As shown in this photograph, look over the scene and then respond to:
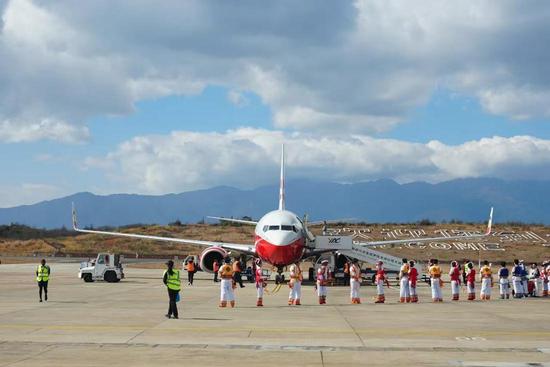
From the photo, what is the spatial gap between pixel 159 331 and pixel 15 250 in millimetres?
90215

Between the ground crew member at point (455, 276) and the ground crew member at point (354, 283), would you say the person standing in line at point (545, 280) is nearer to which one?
the ground crew member at point (455, 276)

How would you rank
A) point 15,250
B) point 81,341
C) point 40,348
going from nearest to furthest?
point 40,348
point 81,341
point 15,250

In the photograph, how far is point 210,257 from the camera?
45.6m

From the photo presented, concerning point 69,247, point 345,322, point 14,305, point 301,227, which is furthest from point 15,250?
point 345,322

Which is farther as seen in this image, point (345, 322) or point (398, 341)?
point (345, 322)

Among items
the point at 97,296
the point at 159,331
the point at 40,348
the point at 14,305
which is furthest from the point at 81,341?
the point at 97,296

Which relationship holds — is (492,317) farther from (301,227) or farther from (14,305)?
(301,227)

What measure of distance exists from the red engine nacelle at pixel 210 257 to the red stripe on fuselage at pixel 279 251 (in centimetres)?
493

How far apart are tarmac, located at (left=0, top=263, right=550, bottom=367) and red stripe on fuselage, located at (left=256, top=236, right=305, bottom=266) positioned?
9610 millimetres

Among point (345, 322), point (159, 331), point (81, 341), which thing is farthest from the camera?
point (345, 322)

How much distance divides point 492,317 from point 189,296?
14.2m

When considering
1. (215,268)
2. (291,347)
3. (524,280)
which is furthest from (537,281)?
(291,347)

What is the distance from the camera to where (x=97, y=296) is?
102 feet

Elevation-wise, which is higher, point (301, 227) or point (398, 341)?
point (301, 227)
